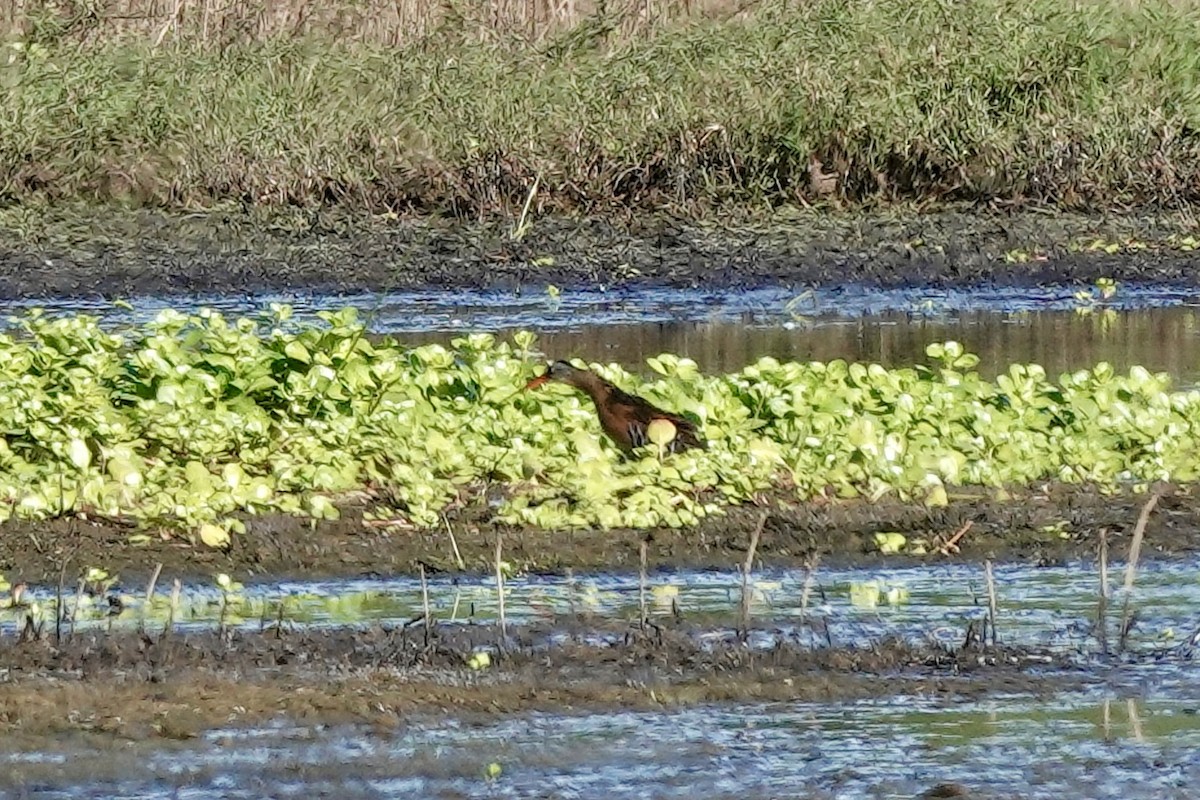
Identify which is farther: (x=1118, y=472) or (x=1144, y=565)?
(x=1118, y=472)

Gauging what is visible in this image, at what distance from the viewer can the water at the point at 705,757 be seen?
5.18 m

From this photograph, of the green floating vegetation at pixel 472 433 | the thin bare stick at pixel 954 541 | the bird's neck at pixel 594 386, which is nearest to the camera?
A: the thin bare stick at pixel 954 541

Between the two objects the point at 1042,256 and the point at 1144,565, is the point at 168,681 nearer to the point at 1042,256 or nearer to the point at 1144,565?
the point at 1144,565

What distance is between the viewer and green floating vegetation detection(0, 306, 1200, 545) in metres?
7.95

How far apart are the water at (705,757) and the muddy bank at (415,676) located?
0.37 ft

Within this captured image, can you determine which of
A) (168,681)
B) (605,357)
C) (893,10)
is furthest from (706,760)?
(893,10)

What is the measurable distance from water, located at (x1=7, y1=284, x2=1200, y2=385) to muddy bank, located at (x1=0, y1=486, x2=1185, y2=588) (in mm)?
4518

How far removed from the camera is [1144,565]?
7.44 metres

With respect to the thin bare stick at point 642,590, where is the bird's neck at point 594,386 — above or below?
above

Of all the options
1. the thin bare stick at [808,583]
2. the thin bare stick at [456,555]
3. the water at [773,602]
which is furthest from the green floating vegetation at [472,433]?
the thin bare stick at [808,583]

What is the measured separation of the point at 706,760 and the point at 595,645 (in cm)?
96

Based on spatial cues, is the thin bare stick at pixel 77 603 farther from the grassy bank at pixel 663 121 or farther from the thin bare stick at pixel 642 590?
the grassy bank at pixel 663 121

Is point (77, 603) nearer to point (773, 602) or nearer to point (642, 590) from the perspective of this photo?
point (642, 590)

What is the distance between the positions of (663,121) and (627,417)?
9.78m
